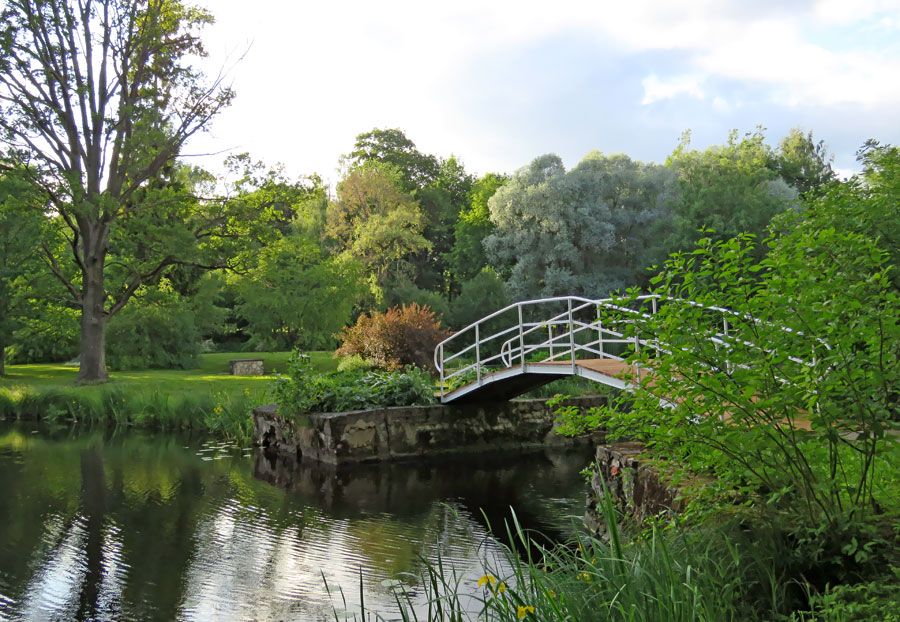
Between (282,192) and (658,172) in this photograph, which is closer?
(282,192)

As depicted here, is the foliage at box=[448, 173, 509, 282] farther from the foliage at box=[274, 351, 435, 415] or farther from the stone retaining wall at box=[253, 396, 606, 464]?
the foliage at box=[274, 351, 435, 415]

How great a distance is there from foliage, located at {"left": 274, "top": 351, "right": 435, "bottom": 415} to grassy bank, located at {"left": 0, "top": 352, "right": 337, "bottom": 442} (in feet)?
3.35

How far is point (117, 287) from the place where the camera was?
26.7 metres

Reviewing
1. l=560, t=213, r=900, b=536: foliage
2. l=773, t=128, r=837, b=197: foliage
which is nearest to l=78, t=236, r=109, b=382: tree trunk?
l=560, t=213, r=900, b=536: foliage

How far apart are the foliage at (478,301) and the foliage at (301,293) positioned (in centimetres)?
399

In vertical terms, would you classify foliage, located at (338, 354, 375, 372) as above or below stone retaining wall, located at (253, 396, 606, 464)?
above

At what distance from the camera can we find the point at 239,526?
29.7 ft

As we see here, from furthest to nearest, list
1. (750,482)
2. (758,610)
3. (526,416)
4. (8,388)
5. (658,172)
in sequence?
(658,172), (8,388), (526,416), (750,482), (758,610)

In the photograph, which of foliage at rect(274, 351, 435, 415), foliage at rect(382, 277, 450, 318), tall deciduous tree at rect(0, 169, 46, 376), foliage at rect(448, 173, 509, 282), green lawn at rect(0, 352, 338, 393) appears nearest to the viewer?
foliage at rect(274, 351, 435, 415)

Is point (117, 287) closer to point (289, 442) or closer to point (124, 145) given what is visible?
point (124, 145)

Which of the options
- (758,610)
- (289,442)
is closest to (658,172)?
(289,442)

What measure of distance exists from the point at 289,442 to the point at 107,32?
16.1m

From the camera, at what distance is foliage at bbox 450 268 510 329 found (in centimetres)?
3038

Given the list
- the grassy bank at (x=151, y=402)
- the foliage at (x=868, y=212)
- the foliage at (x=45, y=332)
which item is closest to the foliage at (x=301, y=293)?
the grassy bank at (x=151, y=402)
